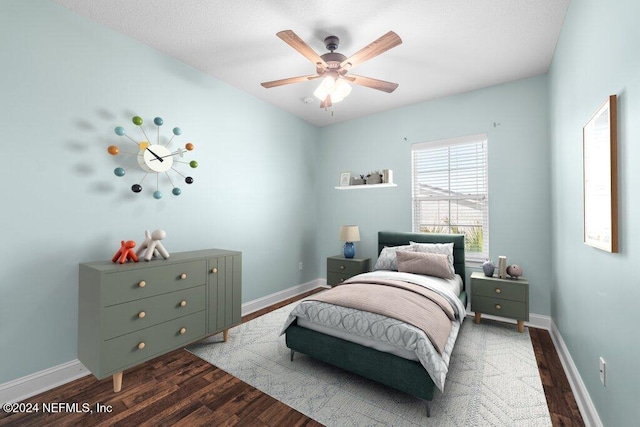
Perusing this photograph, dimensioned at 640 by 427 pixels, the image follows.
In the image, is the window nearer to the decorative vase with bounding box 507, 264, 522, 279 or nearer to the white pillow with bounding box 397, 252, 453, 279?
the decorative vase with bounding box 507, 264, 522, 279

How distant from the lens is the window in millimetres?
3648

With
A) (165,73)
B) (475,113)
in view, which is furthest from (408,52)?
(165,73)

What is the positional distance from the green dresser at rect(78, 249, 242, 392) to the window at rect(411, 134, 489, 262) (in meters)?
2.84

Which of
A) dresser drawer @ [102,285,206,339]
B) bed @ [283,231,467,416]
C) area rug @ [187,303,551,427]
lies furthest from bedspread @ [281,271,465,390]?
dresser drawer @ [102,285,206,339]

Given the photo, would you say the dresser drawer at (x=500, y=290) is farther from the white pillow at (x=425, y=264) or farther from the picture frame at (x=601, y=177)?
the picture frame at (x=601, y=177)

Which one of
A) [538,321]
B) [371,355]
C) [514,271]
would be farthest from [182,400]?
[538,321]

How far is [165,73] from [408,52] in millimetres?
2466

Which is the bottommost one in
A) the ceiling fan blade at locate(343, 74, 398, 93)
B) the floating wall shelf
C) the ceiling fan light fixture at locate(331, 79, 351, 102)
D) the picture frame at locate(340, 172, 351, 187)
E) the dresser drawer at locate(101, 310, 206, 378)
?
the dresser drawer at locate(101, 310, 206, 378)

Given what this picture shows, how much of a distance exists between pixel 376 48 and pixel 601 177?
1.65 metres

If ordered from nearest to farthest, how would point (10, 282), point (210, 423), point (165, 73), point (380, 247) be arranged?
point (210, 423)
point (10, 282)
point (165, 73)
point (380, 247)

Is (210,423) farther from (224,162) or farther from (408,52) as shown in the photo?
(408,52)

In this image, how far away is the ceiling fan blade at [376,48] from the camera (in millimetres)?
1993

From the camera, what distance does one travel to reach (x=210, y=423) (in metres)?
1.77

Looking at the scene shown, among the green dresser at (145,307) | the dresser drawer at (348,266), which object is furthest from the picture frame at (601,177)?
the green dresser at (145,307)
